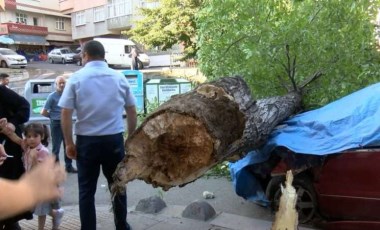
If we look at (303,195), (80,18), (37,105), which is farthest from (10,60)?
(303,195)

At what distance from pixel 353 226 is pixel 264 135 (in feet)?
3.91

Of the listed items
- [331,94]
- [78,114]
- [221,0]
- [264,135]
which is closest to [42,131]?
[78,114]

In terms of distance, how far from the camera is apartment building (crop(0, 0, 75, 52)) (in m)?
45.0

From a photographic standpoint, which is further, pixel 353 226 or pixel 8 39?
pixel 8 39

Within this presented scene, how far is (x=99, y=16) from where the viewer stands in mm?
45125

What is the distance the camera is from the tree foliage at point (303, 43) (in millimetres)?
6008

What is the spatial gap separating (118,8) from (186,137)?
132 feet

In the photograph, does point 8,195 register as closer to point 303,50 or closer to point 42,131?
point 42,131

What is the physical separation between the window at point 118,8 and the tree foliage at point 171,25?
18309 mm

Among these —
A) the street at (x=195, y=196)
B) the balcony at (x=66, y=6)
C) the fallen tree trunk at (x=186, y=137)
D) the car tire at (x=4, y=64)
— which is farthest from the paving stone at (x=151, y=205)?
the balcony at (x=66, y=6)

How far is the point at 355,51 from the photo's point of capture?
6184mm

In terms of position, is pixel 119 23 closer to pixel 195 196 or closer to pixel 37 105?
pixel 37 105

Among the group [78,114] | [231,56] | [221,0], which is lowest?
[78,114]

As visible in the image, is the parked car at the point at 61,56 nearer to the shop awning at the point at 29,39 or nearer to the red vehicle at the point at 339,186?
the shop awning at the point at 29,39
